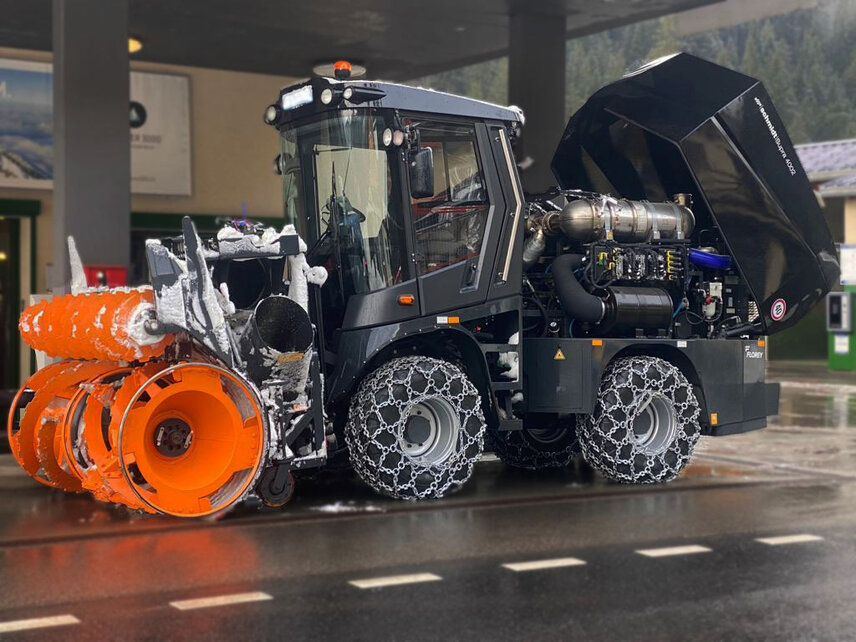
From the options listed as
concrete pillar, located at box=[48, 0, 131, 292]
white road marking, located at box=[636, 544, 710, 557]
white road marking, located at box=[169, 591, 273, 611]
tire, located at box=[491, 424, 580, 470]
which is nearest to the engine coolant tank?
tire, located at box=[491, 424, 580, 470]

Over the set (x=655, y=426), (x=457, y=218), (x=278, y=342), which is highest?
(x=457, y=218)

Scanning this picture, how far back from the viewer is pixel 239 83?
22.8 meters

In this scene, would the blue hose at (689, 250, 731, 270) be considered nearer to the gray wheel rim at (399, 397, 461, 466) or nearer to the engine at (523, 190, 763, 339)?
the engine at (523, 190, 763, 339)

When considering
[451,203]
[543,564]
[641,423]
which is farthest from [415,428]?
[543,564]

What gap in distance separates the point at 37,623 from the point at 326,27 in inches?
583

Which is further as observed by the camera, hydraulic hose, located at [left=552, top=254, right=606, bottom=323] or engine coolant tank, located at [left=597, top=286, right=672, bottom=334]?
engine coolant tank, located at [left=597, top=286, right=672, bottom=334]

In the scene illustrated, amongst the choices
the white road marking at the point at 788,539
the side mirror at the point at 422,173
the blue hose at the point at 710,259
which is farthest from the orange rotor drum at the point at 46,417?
the blue hose at the point at 710,259

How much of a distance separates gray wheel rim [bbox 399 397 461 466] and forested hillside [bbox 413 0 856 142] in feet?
202

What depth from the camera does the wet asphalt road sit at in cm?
622

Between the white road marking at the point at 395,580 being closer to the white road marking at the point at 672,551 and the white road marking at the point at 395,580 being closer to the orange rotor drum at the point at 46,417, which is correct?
the white road marking at the point at 672,551

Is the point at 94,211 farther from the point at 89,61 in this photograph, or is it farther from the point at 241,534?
the point at 241,534

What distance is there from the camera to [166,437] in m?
8.90

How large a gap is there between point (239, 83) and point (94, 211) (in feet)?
24.4

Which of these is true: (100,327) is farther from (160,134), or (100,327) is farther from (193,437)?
(160,134)
